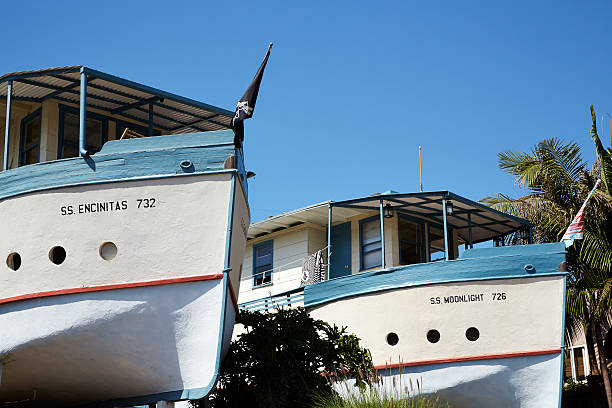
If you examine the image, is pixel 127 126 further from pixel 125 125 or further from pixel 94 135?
pixel 94 135

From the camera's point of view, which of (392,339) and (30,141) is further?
(392,339)

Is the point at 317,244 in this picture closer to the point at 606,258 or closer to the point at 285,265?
the point at 285,265

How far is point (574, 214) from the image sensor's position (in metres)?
22.2

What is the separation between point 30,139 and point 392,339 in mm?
7635

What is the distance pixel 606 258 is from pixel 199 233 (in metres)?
12.8

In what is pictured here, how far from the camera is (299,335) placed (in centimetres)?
1400

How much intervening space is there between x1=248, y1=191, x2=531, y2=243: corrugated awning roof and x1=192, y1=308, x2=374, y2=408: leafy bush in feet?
15.0

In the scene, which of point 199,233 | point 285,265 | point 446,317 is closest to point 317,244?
point 285,265

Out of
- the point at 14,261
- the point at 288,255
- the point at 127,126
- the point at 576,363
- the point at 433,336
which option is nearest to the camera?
the point at 14,261

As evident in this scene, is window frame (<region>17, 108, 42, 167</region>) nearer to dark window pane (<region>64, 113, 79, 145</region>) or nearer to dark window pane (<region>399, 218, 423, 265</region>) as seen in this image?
dark window pane (<region>64, 113, 79, 145</region>)

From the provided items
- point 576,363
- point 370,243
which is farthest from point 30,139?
point 576,363

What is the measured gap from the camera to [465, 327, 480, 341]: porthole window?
51.0 ft

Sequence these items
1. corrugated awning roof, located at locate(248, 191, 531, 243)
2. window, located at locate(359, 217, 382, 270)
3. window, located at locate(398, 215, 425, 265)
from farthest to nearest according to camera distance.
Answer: window, located at locate(398, 215, 425, 265) < window, located at locate(359, 217, 382, 270) < corrugated awning roof, located at locate(248, 191, 531, 243)

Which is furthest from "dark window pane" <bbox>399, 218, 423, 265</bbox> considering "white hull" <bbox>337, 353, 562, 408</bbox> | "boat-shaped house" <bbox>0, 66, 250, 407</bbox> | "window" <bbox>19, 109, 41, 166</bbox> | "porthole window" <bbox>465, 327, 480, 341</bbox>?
"window" <bbox>19, 109, 41, 166</bbox>
